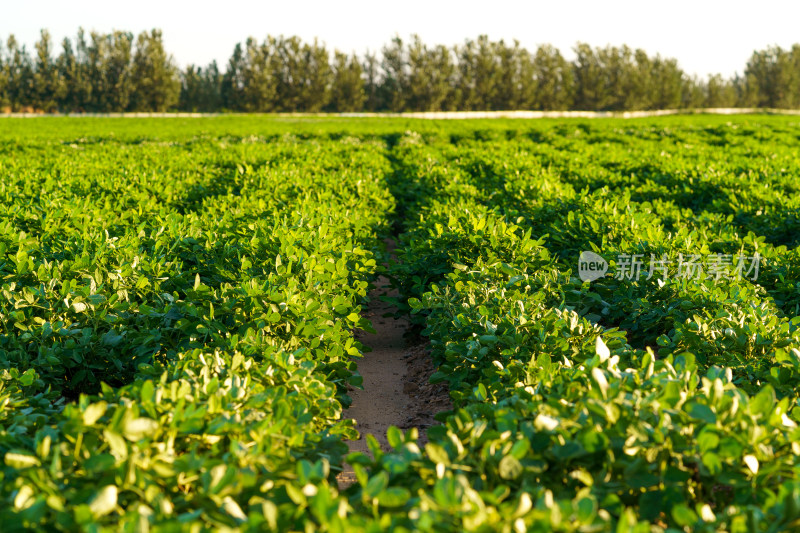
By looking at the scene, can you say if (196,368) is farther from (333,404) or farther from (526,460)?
(526,460)

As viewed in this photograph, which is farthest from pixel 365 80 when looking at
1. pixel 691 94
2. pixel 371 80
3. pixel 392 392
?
pixel 392 392

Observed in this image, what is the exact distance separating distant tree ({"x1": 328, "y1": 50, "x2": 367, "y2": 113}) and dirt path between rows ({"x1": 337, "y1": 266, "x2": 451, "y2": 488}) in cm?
6911

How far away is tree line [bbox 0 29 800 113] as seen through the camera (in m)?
66.1

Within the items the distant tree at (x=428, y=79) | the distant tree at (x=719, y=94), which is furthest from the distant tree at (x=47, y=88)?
the distant tree at (x=719, y=94)

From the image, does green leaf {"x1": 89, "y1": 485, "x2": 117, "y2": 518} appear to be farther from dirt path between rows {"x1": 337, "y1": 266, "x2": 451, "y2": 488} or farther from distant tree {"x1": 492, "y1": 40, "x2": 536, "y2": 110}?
distant tree {"x1": 492, "y1": 40, "x2": 536, "y2": 110}

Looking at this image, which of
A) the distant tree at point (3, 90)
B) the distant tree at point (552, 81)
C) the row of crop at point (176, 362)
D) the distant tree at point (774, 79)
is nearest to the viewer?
the row of crop at point (176, 362)

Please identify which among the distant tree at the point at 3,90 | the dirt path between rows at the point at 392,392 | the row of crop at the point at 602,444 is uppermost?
the distant tree at the point at 3,90

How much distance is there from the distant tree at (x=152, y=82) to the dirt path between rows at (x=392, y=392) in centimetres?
6961

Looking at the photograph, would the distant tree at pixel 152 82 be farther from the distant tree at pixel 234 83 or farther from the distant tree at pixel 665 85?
the distant tree at pixel 665 85

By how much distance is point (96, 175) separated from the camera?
9.55m

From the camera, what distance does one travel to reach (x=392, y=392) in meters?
4.77

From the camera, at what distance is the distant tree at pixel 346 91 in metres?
71.7

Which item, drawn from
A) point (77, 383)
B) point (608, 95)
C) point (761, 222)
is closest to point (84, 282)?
point (77, 383)

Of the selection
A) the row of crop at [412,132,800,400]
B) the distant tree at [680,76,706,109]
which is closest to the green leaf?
the row of crop at [412,132,800,400]
